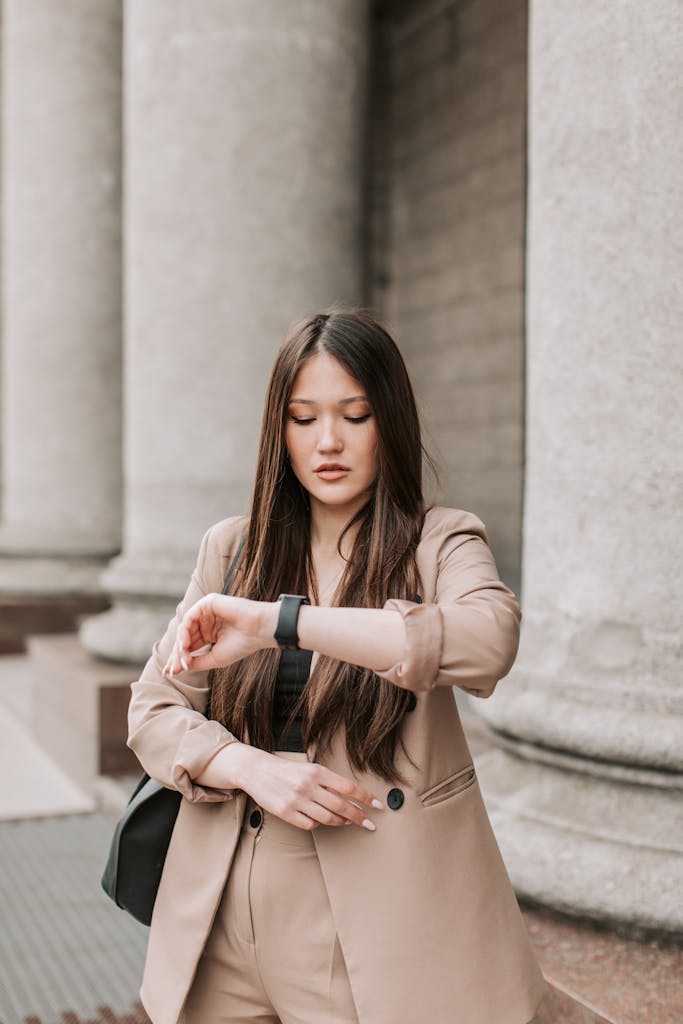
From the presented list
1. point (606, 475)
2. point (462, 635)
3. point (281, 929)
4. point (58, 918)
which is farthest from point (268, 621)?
point (58, 918)

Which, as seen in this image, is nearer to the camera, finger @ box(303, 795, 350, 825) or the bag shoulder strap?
finger @ box(303, 795, 350, 825)

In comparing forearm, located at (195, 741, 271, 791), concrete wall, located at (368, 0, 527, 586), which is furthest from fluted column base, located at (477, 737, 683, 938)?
concrete wall, located at (368, 0, 527, 586)

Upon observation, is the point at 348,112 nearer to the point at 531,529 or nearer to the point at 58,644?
the point at 531,529

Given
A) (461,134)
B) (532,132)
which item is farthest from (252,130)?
(461,134)

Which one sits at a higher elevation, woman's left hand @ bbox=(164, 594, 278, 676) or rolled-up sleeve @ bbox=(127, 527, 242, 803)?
woman's left hand @ bbox=(164, 594, 278, 676)

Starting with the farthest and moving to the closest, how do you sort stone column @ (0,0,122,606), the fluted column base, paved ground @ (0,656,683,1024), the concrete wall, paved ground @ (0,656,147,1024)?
the concrete wall → stone column @ (0,0,122,606) → paved ground @ (0,656,147,1024) → the fluted column base → paved ground @ (0,656,683,1024)

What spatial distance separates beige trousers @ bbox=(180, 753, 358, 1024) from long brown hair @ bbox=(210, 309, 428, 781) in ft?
0.40

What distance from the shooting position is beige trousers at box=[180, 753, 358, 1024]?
1817mm

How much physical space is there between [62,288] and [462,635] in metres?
8.16

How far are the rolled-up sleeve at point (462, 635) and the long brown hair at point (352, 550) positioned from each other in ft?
0.42

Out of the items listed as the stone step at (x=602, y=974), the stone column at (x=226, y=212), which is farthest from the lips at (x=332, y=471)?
the stone column at (x=226, y=212)

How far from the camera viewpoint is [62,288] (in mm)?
9164

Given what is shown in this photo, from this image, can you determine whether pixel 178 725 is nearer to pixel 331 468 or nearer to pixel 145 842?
pixel 145 842

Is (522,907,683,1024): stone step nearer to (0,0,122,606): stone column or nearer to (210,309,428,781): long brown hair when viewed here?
Result: (210,309,428,781): long brown hair
